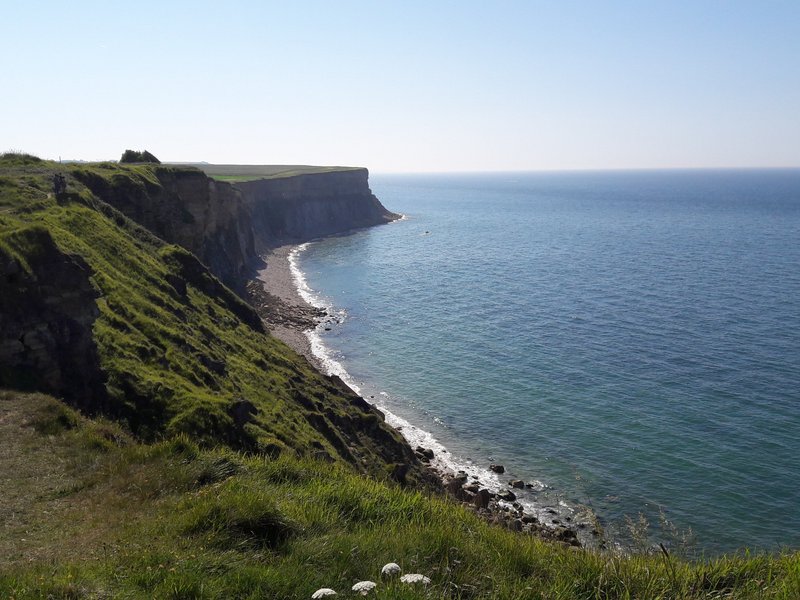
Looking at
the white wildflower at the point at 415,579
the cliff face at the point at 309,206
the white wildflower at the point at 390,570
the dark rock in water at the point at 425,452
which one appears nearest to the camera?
the white wildflower at the point at 415,579

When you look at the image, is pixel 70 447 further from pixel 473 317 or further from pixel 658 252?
pixel 658 252

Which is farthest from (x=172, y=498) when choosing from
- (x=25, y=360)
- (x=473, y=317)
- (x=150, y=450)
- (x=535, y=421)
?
(x=473, y=317)

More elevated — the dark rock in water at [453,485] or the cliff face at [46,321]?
the cliff face at [46,321]

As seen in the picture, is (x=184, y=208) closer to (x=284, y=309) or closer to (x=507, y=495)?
(x=284, y=309)

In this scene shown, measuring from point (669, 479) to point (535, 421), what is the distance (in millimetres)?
10417

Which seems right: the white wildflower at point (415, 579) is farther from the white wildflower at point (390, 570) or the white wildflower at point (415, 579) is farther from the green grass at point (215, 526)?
the white wildflower at point (390, 570)

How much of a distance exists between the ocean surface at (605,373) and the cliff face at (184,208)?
44.1 feet

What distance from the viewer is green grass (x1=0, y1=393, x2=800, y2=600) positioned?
9.31 meters

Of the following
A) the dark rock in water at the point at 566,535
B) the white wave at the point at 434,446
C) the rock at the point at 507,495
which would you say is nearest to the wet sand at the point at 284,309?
the white wave at the point at 434,446

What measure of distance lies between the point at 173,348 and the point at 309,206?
5154 inches

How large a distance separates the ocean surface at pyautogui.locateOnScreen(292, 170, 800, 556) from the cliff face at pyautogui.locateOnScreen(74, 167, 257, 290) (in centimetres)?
1346

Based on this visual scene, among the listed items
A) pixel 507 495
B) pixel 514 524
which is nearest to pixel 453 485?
pixel 507 495

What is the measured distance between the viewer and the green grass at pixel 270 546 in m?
9.31

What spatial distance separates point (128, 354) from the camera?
25.2m
